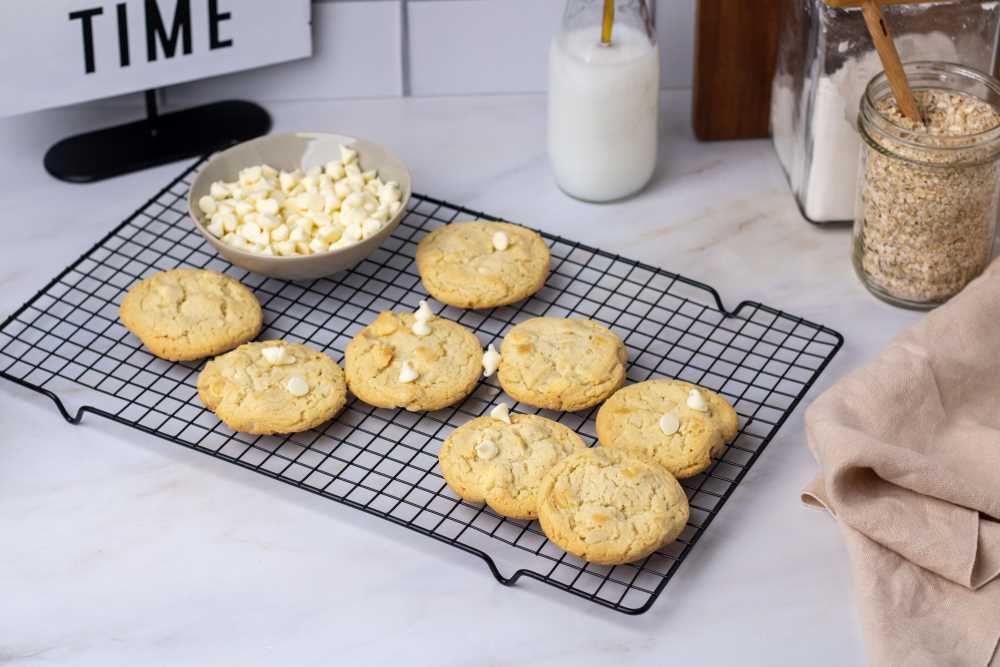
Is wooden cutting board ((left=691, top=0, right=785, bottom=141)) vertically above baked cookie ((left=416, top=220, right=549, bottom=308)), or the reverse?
wooden cutting board ((left=691, top=0, right=785, bottom=141))

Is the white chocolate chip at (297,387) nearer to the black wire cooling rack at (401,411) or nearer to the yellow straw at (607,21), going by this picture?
the black wire cooling rack at (401,411)

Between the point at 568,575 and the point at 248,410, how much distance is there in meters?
0.35

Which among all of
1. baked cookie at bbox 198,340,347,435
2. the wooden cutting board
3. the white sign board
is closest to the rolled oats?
the wooden cutting board

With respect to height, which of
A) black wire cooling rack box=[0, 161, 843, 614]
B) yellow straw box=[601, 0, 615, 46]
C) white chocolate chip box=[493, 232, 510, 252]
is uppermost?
yellow straw box=[601, 0, 615, 46]

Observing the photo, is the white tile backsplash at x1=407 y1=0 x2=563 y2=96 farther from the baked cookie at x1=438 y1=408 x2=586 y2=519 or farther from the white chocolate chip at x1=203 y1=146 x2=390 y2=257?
the baked cookie at x1=438 y1=408 x2=586 y2=519

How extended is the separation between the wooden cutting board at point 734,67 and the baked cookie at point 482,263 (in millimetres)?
342

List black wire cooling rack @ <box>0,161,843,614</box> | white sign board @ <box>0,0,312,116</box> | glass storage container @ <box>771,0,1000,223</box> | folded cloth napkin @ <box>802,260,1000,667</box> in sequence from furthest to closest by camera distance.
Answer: white sign board @ <box>0,0,312,116</box>
glass storage container @ <box>771,0,1000,223</box>
black wire cooling rack @ <box>0,161,843,614</box>
folded cloth napkin @ <box>802,260,1000,667</box>

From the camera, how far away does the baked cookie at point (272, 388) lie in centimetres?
134

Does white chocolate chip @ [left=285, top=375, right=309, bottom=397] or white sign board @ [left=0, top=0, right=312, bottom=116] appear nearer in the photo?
white chocolate chip @ [left=285, top=375, right=309, bottom=397]

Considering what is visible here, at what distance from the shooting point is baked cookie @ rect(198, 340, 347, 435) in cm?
134

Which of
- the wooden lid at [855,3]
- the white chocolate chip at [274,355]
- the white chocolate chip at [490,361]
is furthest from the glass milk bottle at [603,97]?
the white chocolate chip at [274,355]

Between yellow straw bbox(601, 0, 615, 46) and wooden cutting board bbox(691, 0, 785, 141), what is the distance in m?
0.17

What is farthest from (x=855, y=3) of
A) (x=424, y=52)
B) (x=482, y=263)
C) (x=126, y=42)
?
(x=126, y=42)

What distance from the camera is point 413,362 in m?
1.40
